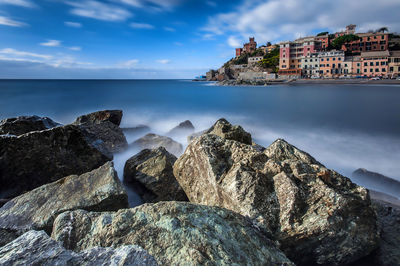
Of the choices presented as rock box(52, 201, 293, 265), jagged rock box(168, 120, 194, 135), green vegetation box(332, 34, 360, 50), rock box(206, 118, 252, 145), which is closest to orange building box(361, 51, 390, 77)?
green vegetation box(332, 34, 360, 50)

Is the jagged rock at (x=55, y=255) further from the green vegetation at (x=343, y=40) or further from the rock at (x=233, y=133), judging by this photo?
the green vegetation at (x=343, y=40)

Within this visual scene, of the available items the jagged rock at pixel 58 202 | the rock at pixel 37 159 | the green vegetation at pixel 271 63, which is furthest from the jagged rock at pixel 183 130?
the green vegetation at pixel 271 63

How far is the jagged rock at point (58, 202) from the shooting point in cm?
352

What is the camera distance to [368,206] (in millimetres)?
3541

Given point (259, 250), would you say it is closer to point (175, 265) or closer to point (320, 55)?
point (175, 265)

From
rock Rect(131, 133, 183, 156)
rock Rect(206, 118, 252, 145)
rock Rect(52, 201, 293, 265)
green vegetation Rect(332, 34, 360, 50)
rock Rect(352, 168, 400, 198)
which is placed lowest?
rock Rect(352, 168, 400, 198)

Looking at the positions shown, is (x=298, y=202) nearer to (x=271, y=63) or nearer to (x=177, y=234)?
(x=177, y=234)

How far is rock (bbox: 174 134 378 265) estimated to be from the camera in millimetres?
3182

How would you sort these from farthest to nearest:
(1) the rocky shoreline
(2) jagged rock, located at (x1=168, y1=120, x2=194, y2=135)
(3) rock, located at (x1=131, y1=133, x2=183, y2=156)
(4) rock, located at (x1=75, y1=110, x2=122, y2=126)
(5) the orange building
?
(5) the orange building → (2) jagged rock, located at (x1=168, y1=120, x2=194, y2=135) → (4) rock, located at (x1=75, y1=110, x2=122, y2=126) → (3) rock, located at (x1=131, y1=133, x2=183, y2=156) → (1) the rocky shoreline

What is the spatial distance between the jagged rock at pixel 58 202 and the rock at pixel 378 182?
8222mm

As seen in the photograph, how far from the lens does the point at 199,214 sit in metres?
2.87

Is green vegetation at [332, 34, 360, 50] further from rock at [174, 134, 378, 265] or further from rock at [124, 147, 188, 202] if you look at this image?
rock at [174, 134, 378, 265]

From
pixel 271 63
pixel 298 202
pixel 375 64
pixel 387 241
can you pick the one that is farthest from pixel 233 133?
pixel 271 63

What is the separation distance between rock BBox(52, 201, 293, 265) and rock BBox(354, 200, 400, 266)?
184 centimetres
